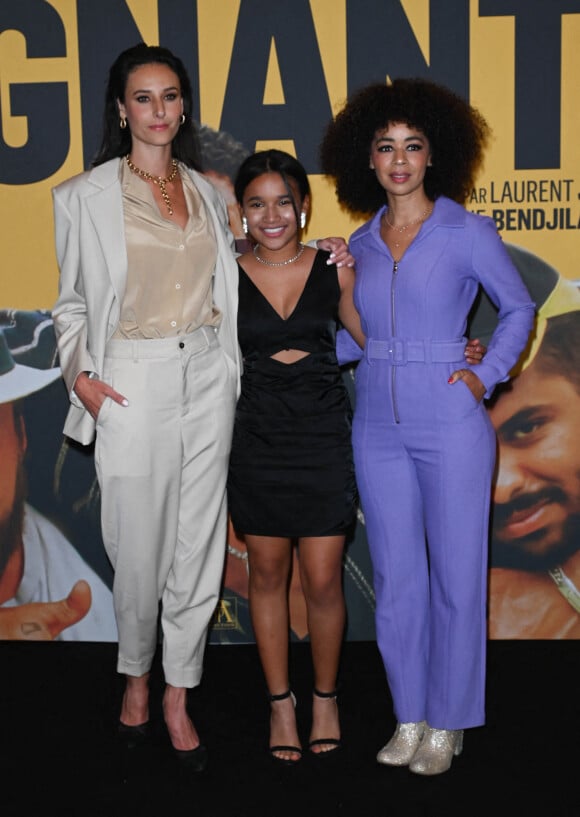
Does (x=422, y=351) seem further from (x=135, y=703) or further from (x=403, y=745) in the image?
(x=135, y=703)

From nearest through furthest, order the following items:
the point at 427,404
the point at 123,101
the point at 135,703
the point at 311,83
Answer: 1. the point at 427,404
2. the point at 123,101
3. the point at 135,703
4. the point at 311,83

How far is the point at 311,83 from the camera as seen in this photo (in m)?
3.80

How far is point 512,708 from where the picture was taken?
343 centimetres

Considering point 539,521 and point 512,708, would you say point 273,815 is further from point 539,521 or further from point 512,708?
point 539,521

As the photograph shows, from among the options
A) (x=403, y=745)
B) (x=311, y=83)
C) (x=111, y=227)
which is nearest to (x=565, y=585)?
(x=403, y=745)

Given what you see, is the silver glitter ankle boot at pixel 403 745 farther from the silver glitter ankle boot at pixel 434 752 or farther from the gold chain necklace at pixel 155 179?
the gold chain necklace at pixel 155 179

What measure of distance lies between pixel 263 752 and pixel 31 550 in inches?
59.2

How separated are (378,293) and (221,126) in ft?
4.49

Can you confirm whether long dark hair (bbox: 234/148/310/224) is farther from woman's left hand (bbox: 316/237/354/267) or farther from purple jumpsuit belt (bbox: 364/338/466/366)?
purple jumpsuit belt (bbox: 364/338/466/366)

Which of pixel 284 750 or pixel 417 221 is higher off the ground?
pixel 417 221

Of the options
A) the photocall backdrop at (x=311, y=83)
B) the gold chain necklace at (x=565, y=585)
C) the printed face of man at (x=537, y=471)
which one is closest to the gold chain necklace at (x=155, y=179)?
the photocall backdrop at (x=311, y=83)

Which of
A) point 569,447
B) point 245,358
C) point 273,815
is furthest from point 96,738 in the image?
point 569,447

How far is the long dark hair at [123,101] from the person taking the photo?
289 cm

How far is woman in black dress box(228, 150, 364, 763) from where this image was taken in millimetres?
2963
